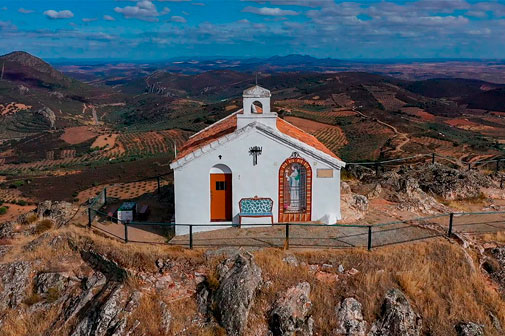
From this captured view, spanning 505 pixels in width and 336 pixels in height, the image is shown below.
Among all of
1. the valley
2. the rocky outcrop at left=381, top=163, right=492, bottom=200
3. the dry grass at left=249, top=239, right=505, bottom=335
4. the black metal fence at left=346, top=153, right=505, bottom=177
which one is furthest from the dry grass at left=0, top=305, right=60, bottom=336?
the rocky outcrop at left=381, top=163, right=492, bottom=200

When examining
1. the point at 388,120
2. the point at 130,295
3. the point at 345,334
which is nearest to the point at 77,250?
the point at 130,295

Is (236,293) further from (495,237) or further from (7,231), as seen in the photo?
(7,231)

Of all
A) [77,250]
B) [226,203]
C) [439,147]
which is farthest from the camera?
[439,147]

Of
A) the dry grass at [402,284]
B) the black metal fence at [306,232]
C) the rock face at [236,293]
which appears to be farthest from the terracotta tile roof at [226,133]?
the rock face at [236,293]

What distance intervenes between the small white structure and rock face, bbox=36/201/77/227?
19.3ft

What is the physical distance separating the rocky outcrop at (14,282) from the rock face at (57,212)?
3.59m

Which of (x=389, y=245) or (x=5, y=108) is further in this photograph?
(x=5, y=108)

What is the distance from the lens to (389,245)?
1291cm

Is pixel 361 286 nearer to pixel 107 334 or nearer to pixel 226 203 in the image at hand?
pixel 226 203

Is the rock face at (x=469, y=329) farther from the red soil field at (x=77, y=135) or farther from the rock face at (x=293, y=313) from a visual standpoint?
the red soil field at (x=77, y=135)

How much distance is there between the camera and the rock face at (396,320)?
10586 millimetres

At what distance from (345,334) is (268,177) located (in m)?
5.86

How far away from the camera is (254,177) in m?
14.9

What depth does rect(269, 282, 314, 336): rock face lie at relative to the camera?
34.8 ft
